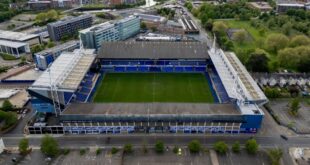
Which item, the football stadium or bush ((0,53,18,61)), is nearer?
the football stadium

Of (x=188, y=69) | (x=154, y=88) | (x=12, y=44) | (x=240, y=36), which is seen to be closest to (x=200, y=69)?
(x=188, y=69)

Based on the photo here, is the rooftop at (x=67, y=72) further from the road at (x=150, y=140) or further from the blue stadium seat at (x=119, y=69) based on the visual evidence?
the road at (x=150, y=140)

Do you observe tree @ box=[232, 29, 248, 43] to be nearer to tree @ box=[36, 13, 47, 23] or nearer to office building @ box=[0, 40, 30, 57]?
office building @ box=[0, 40, 30, 57]

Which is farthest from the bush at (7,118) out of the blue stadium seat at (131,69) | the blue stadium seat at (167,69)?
the blue stadium seat at (167,69)

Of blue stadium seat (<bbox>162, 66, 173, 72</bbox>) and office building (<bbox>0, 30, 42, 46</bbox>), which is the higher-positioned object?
office building (<bbox>0, 30, 42, 46</bbox>)

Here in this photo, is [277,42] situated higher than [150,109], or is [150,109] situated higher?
[277,42]

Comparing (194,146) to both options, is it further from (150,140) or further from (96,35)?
(96,35)

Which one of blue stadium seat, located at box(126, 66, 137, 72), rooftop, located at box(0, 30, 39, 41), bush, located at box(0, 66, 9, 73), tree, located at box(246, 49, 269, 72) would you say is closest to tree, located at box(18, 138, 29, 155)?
blue stadium seat, located at box(126, 66, 137, 72)
